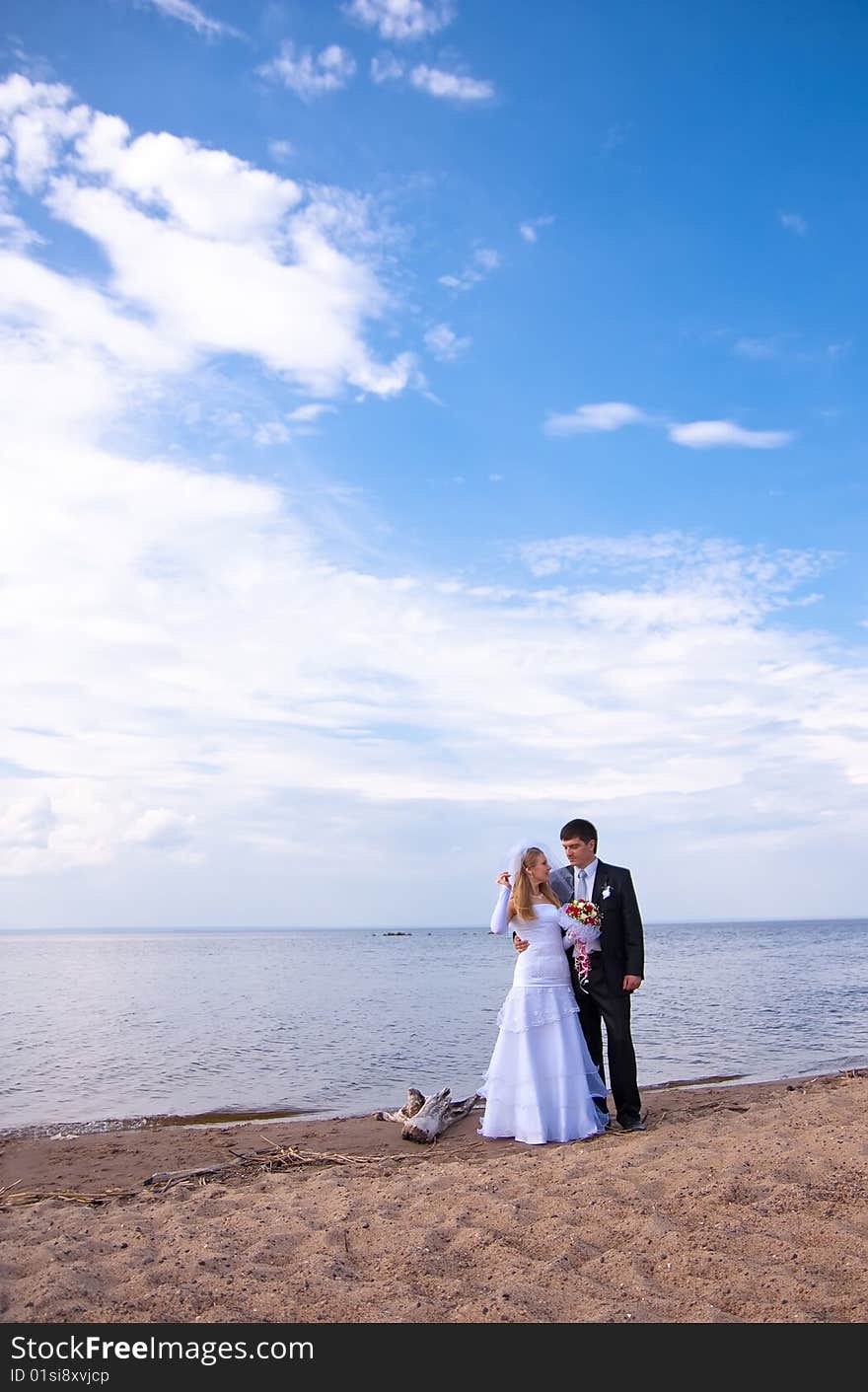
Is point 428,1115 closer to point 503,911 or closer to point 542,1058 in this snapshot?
point 542,1058

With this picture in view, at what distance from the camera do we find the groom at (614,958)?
25.2ft

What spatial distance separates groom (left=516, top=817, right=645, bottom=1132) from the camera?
768 centimetres

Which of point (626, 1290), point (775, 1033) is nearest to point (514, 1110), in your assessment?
point (626, 1290)

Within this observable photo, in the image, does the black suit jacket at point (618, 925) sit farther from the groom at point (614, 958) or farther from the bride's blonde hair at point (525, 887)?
the bride's blonde hair at point (525, 887)

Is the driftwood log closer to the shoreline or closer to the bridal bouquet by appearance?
the shoreline

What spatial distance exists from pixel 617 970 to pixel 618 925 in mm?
→ 382

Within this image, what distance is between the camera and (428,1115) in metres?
8.33

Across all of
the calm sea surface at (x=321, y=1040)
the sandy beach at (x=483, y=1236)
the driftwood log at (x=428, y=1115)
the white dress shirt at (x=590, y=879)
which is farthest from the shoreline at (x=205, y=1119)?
the white dress shirt at (x=590, y=879)

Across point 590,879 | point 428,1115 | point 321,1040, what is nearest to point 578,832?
point 590,879

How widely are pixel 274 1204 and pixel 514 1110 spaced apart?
9.06ft

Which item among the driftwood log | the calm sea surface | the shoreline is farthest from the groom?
the calm sea surface

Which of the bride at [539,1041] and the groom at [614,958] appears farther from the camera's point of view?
the groom at [614,958]

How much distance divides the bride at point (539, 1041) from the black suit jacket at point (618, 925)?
0.64ft
